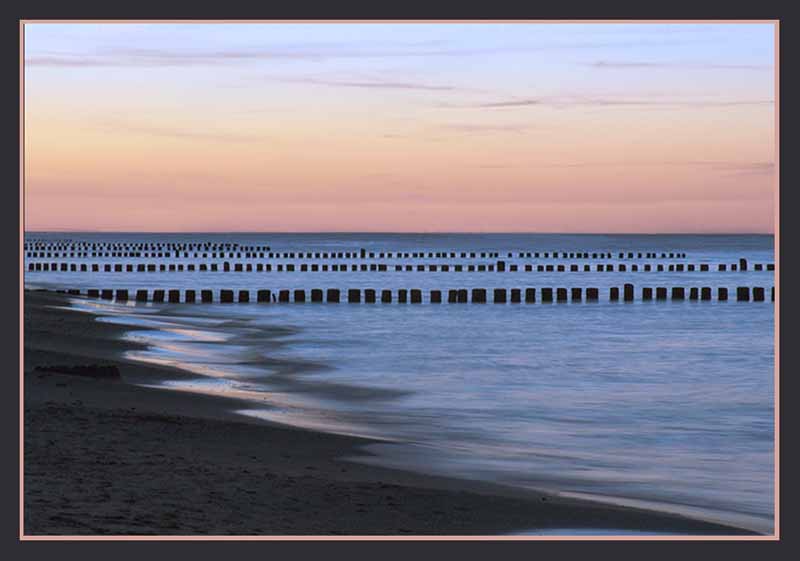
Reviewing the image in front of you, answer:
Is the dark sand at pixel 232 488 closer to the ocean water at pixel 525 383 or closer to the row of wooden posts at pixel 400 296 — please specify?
the ocean water at pixel 525 383

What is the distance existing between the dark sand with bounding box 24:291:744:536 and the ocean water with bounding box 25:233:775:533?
744 millimetres

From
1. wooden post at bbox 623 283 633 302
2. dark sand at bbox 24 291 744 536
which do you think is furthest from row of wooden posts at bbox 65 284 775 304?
dark sand at bbox 24 291 744 536

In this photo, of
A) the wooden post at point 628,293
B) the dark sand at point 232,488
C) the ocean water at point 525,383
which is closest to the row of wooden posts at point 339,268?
the wooden post at point 628,293

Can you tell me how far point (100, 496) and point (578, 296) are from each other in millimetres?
35783

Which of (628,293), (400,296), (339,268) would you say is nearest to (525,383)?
(400,296)

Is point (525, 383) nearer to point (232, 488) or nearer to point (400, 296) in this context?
point (232, 488)

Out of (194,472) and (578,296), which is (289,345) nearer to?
(194,472)

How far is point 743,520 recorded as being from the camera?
10.6 metres

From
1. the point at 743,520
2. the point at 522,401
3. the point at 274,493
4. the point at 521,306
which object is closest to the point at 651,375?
the point at 522,401

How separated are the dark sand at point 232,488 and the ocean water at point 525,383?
0.74 meters

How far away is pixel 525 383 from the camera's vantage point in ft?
67.3

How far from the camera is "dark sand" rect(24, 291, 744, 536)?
941 centimetres

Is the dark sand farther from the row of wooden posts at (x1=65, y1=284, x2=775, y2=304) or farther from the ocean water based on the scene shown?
the row of wooden posts at (x1=65, y1=284, x2=775, y2=304)

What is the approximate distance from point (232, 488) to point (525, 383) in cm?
1066
